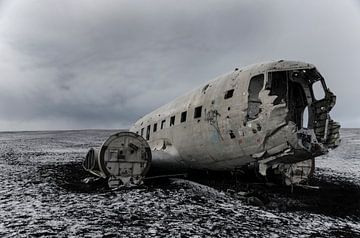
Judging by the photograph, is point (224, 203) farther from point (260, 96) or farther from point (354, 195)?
point (354, 195)

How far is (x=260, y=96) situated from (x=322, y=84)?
2.83 meters

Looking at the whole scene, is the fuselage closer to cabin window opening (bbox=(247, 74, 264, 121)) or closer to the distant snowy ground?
cabin window opening (bbox=(247, 74, 264, 121))

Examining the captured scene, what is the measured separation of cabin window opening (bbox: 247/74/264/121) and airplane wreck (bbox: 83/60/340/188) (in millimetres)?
40

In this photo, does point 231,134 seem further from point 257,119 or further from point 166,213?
point 166,213

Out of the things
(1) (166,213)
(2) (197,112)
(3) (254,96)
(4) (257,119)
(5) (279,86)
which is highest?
(5) (279,86)

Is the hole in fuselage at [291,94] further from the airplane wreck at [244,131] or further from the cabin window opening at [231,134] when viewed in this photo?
the cabin window opening at [231,134]

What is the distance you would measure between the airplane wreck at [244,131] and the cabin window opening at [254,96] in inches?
1.6

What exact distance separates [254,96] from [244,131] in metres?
1.59

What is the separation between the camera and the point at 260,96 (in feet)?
45.6

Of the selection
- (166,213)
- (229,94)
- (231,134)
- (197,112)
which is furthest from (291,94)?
(166,213)

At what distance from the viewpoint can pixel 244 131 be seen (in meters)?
14.2

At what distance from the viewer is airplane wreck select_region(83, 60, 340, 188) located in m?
13.7

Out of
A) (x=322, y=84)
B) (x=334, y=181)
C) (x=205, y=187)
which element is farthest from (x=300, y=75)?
(x=334, y=181)

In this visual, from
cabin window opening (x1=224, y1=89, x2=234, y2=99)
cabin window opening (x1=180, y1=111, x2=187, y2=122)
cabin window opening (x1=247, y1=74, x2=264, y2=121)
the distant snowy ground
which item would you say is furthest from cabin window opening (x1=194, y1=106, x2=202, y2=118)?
the distant snowy ground
